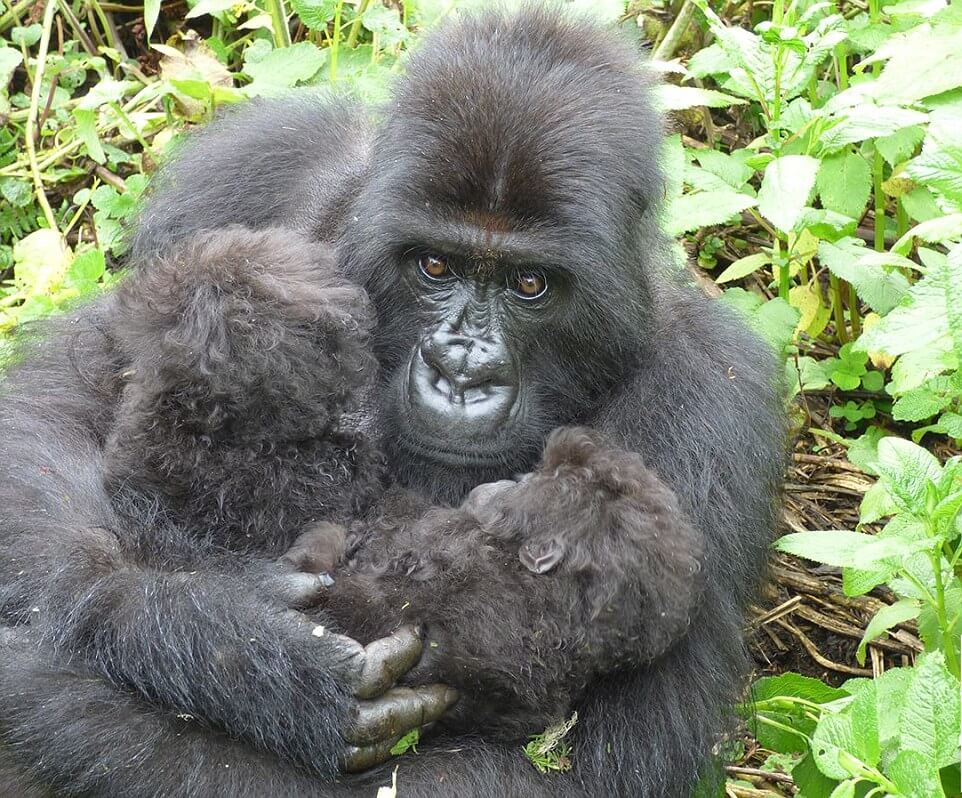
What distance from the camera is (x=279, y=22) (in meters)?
5.35

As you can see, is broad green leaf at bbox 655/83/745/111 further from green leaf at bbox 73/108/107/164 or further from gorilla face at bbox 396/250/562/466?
green leaf at bbox 73/108/107/164

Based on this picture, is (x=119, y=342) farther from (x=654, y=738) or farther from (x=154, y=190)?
(x=654, y=738)

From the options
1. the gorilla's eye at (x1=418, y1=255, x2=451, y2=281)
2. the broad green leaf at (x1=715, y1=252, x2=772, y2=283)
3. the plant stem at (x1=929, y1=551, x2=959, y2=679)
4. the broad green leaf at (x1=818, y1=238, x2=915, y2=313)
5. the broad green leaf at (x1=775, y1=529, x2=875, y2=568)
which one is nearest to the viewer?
the plant stem at (x1=929, y1=551, x2=959, y2=679)

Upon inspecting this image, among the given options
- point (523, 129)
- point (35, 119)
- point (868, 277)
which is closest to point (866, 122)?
point (868, 277)

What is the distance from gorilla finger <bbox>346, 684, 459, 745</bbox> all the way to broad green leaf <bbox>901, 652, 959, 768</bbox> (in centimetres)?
98

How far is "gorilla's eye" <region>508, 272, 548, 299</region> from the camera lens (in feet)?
11.7

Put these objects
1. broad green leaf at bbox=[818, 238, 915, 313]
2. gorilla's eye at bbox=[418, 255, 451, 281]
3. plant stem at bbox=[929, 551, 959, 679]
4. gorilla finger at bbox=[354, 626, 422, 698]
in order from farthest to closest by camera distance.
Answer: broad green leaf at bbox=[818, 238, 915, 313] → gorilla's eye at bbox=[418, 255, 451, 281] → plant stem at bbox=[929, 551, 959, 679] → gorilla finger at bbox=[354, 626, 422, 698]

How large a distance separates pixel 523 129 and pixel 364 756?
1523 mm

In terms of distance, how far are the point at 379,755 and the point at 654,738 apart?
0.68 meters

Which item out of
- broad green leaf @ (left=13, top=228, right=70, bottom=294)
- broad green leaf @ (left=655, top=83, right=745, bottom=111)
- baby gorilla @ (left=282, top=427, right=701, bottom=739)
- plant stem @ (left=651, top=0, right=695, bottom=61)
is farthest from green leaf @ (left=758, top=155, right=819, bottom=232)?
broad green leaf @ (left=13, top=228, right=70, bottom=294)

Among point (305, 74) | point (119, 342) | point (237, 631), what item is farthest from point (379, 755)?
point (305, 74)

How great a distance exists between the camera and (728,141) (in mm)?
5816

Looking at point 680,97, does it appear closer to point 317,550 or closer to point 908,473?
point 908,473

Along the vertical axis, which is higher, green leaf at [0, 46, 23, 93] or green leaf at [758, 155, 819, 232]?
green leaf at [758, 155, 819, 232]
